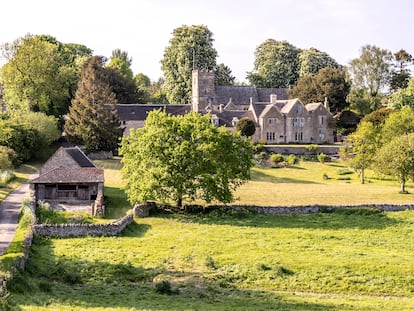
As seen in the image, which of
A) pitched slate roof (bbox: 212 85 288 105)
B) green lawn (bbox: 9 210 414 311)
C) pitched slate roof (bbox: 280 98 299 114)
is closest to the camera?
green lawn (bbox: 9 210 414 311)

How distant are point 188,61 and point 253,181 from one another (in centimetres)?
4668

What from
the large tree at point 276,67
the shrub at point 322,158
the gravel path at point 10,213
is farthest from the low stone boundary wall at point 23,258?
the large tree at point 276,67

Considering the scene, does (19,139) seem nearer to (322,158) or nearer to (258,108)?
(258,108)

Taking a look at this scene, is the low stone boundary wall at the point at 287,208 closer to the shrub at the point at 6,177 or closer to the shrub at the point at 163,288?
the shrub at the point at 163,288

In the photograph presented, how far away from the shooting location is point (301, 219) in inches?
1796

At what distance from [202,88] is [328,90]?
1970cm

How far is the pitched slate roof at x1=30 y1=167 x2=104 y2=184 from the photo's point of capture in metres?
Answer: 51.4

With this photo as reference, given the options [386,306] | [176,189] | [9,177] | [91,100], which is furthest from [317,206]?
[91,100]

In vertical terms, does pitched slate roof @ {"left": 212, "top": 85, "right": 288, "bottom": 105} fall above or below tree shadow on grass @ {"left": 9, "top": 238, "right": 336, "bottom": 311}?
above

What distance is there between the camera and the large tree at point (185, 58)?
10400 cm

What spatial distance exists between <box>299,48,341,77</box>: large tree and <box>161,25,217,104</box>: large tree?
60.9ft

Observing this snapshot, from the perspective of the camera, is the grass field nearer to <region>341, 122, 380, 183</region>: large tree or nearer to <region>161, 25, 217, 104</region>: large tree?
<region>341, 122, 380, 183</region>: large tree

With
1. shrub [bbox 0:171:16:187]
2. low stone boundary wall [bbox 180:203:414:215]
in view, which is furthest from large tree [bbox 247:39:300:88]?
low stone boundary wall [bbox 180:203:414:215]

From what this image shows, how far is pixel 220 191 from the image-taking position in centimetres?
4697
